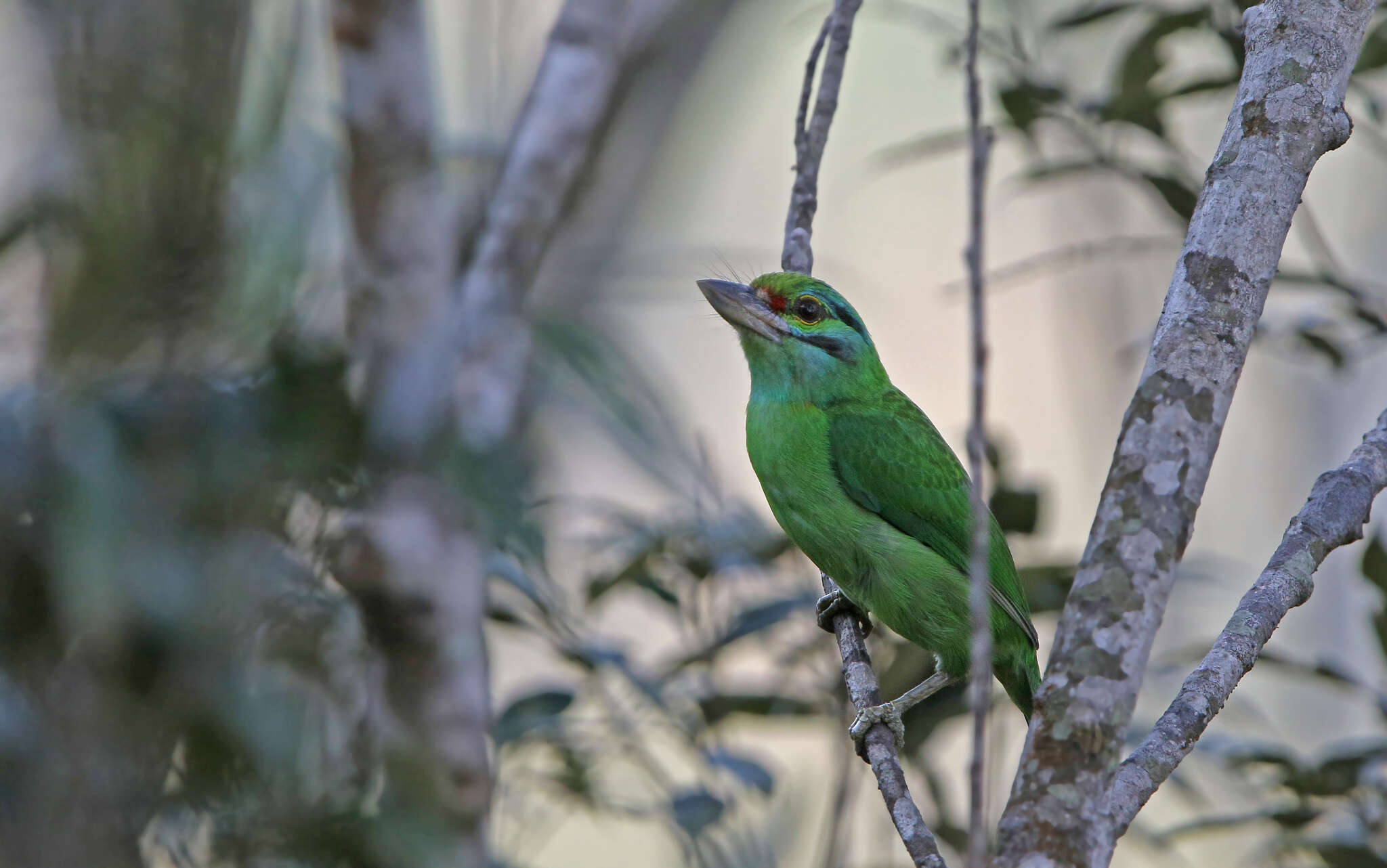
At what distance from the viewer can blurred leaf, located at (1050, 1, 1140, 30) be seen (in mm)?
3256

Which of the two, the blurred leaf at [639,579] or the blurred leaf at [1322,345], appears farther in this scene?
the blurred leaf at [639,579]

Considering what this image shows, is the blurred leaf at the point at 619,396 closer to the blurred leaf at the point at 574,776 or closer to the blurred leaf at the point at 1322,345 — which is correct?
the blurred leaf at the point at 574,776

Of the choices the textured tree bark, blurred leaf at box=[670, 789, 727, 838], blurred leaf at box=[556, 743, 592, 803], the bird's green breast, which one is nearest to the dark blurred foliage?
the bird's green breast

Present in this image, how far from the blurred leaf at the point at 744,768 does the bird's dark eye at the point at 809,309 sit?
118 centimetres

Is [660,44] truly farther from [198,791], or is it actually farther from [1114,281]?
[198,791]

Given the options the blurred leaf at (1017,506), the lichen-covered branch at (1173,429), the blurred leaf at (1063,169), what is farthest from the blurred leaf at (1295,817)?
the lichen-covered branch at (1173,429)

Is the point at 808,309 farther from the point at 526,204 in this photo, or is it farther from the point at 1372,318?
the point at 1372,318

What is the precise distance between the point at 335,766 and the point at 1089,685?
249 centimetres

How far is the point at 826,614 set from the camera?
326cm

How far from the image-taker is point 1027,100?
324cm

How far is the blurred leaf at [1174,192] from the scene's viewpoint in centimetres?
312

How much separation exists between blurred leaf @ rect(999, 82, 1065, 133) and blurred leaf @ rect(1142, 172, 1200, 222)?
320mm

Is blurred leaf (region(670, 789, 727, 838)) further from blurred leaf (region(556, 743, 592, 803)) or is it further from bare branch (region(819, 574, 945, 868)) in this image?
bare branch (region(819, 574, 945, 868))

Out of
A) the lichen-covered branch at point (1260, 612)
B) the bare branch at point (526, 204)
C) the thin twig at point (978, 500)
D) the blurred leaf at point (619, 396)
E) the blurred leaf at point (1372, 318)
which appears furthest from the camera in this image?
the bare branch at point (526, 204)
